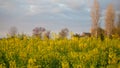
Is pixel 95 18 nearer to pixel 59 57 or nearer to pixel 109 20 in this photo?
pixel 109 20

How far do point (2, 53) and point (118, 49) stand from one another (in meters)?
3.44

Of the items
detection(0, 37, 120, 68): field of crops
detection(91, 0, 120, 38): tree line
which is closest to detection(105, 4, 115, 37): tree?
detection(91, 0, 120, 38): tree line

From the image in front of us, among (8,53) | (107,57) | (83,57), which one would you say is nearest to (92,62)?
(83,57)

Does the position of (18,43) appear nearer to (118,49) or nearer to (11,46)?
(11,46)

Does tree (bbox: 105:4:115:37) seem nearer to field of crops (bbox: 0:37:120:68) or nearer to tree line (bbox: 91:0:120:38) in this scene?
tree line (bbox: 91:0:120:38)

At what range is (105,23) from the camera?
54.2 meters

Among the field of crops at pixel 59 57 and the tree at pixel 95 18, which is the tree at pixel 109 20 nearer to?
the tree at pixel 95 18

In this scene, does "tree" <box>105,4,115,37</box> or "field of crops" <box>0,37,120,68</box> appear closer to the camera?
"field of crops" <box>0,37,120,68</box>

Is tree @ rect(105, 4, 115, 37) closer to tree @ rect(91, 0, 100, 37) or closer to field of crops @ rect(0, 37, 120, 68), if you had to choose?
tree @ rect(91, 0, 100, 37)

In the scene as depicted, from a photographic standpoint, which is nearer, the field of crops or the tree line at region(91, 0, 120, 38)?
the field of crops

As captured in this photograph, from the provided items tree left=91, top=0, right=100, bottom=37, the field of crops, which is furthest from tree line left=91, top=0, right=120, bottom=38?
the field of crops

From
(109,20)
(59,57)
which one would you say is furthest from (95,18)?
(59,57)

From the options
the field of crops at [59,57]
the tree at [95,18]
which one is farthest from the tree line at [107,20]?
the field of crops at [59,57]

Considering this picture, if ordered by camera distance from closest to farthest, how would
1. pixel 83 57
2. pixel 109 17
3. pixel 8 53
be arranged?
pixel 83 57
pixel 8 53
pixel 109 17
